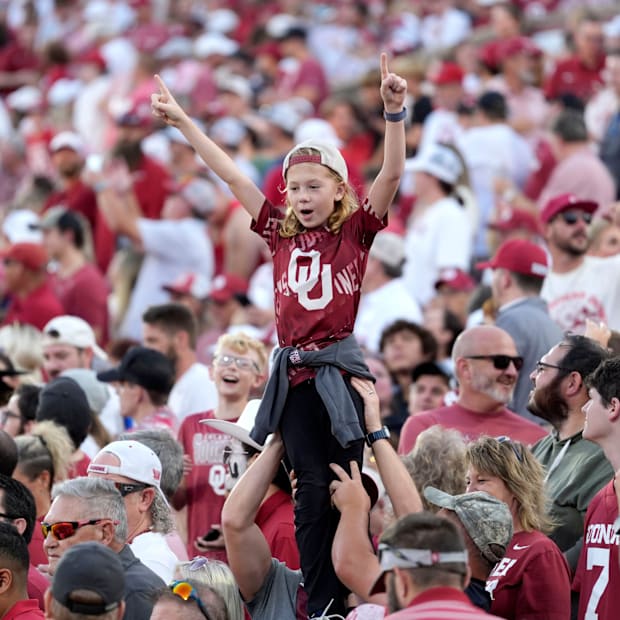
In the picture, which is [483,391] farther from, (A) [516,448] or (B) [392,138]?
(B) [392,138]

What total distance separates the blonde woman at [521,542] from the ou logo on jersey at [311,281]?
95 cm

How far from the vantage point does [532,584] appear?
5.67 m

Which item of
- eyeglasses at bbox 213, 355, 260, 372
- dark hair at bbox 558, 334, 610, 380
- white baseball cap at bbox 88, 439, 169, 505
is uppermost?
eyeglasses at bbox 213, 355, 260, 372

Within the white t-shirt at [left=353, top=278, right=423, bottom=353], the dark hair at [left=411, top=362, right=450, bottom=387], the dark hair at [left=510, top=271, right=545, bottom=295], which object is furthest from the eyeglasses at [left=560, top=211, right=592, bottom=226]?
the white t-shirt at [left=353, top=278, right=423, bottom=353]

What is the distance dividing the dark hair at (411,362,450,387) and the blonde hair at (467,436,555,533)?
113 inches

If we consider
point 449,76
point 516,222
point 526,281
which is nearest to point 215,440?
point 526,281

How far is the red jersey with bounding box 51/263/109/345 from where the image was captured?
1164 centimetres

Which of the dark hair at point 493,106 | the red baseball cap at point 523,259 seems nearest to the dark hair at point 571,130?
the dark hair at point 493,106

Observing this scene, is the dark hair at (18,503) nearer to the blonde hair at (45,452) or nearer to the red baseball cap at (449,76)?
the blonde hair at (45,452)

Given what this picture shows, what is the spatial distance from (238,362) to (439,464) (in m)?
1.57

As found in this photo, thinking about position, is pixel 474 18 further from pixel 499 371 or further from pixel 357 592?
pixel 357 592

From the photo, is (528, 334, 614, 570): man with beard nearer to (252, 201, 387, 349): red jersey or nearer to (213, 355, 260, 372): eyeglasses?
(252, 201, 387, 349): red jersey

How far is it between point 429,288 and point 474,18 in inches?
316

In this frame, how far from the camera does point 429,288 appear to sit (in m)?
11.8
